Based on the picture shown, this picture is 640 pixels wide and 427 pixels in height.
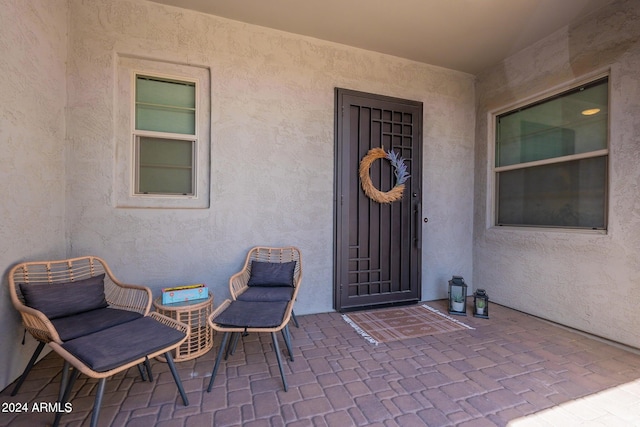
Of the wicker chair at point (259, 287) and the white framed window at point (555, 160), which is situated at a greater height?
the white framed window at point (555, 160)

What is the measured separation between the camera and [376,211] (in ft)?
11.9

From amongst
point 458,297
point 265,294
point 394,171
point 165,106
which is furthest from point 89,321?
point 458,297

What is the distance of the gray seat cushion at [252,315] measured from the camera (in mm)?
2000

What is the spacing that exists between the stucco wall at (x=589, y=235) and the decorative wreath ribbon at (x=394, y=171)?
60.5 inches

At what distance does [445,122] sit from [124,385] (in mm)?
4586

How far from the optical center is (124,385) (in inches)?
78.3

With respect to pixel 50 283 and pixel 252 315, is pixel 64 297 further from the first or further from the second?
pixel 252 315

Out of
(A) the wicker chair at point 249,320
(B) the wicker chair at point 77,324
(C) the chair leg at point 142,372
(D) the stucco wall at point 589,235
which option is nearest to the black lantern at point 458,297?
(D) the stucco wall at point 589,235

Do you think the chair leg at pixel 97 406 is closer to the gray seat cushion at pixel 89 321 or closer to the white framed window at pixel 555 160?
the gray seat cushion at pixel 89 321

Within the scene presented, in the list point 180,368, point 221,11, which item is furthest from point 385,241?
point 221,11

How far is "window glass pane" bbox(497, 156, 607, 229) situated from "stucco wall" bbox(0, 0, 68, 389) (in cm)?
511

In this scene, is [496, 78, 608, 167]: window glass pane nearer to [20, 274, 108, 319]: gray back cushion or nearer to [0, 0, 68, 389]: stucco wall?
[20, 274, 108, 319]: gray back cushion

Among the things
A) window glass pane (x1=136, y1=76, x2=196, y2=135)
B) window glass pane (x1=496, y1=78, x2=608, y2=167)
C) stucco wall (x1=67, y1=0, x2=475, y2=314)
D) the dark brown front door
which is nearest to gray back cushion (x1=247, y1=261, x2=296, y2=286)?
stucco wall (x1=67, y1=0, x2=475, y2=314)

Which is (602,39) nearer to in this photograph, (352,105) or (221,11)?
(352,105)
